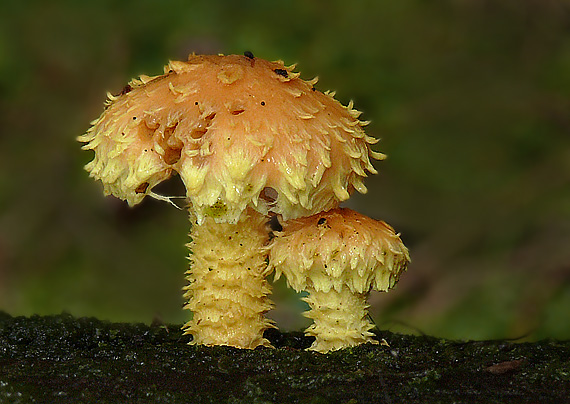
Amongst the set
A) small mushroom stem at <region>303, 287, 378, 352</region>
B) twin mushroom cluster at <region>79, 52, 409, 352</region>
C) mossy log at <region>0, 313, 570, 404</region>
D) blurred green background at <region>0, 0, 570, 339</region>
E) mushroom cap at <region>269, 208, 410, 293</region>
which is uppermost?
blurred green background at <region>0, 0, 570, 339</region>

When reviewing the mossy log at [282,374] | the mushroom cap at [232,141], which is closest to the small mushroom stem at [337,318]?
the mossy log at [282,374]

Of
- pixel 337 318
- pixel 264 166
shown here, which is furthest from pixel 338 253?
pixel 264 166

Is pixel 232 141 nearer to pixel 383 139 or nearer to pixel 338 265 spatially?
pixel 338 265

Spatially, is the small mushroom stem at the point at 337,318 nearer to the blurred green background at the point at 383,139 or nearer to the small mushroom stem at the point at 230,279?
the small mushroom stem at the point at 230,279

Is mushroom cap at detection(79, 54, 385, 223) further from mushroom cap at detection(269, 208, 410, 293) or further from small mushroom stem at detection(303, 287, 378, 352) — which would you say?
small mushroom stem at detection(303, 287, 378, 352)

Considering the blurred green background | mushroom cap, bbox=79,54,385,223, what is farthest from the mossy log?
the blurred green background

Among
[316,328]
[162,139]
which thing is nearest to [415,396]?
[316,328]
